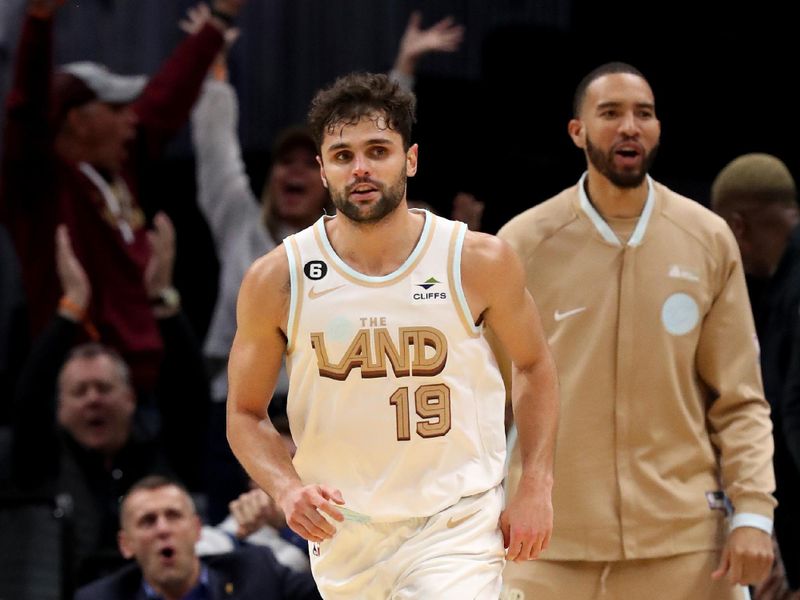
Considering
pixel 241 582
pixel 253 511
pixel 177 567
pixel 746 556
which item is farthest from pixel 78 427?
pixel 746 556

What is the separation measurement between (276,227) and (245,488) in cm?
118

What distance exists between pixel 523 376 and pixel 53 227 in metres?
3.37

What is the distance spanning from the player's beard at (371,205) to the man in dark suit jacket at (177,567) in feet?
7.61

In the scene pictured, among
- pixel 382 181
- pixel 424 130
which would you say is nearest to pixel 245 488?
pixel 424 130

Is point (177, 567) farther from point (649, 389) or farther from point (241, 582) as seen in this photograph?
point (649, 389)

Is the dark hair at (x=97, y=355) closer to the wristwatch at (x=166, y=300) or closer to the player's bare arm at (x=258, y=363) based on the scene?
the wristwatch at (x=166, y=300)

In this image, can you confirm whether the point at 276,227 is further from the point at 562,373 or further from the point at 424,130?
the point at 562,373

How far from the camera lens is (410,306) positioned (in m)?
3.59

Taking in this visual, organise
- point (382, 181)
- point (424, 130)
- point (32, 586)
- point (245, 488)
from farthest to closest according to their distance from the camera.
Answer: point (424, 130) < point (245, 488) < point (32, 586) < point (382, 181)

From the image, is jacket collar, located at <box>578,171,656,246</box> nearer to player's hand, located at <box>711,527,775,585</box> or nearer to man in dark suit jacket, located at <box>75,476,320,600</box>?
player's hand, located at <box>711,527,775,585</box>

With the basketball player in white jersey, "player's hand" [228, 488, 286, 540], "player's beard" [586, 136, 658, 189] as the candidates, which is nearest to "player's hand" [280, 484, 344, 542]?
the basketball player in white jersey

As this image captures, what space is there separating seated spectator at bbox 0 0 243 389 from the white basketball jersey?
10.1 feet

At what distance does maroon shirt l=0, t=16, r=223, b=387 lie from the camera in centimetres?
629

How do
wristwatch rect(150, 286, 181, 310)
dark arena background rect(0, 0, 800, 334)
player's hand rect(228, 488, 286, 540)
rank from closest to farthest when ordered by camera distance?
player's hand rect(228, 488, 286, 540)
wristwatch rect(150, 286, 181, 310)
dark arena background rect(0, 0, 800, 334)
